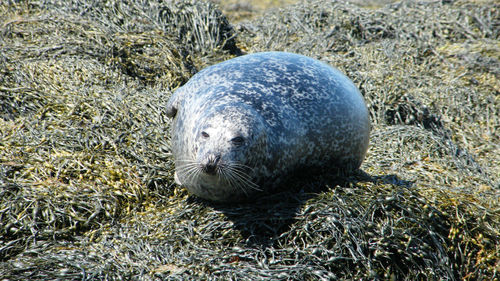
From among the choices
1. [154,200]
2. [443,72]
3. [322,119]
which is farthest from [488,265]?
[443,72]

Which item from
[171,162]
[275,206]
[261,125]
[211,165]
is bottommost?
[275,206]

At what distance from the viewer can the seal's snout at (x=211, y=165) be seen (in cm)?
314

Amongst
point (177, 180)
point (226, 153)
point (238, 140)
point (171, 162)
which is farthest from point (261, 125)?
point (171, 162)

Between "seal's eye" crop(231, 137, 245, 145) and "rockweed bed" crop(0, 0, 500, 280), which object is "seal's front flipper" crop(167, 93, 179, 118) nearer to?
"rockweed bed" crop(0, 0, 500, 280)

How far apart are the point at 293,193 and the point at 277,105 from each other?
601 millimetres

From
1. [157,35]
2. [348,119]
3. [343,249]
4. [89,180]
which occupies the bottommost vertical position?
[343,249]

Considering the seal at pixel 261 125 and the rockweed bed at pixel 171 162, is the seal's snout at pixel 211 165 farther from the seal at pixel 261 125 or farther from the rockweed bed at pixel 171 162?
the rockweed bed at pixel 171 162

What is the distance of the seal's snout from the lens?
10.3 feet

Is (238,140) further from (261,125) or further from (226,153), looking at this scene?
(261,125)

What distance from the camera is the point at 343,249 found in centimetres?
328

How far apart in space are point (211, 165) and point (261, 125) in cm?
48

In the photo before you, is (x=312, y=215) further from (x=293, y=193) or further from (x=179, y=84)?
(x=179, y=84)

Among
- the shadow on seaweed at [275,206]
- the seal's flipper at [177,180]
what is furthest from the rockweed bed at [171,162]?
the seal's flipper at [177,180]

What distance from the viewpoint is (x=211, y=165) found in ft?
10.3
